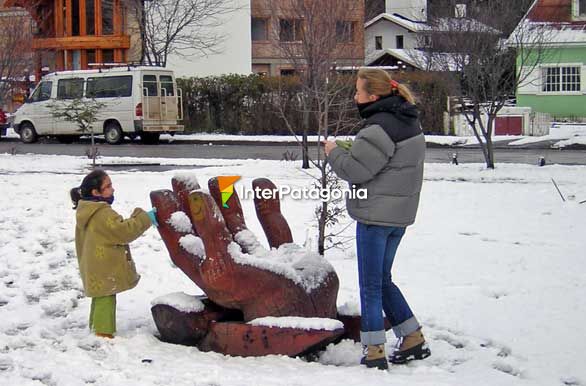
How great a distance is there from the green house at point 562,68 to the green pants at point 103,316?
32388 mm

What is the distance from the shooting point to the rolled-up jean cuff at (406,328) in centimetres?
573

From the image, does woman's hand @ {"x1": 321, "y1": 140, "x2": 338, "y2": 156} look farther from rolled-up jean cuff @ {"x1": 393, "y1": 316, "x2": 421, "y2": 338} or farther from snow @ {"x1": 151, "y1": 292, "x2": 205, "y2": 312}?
snow @ {"x1": 151, "y1": 292, "x2": 205, "y2": 312}

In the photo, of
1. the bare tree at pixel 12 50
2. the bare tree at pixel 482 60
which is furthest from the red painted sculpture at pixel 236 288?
the bare tree at pixel 12 50

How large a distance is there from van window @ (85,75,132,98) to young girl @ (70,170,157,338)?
944 inches

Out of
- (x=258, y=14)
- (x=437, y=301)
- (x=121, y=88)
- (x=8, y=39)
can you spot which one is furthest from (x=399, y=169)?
(x=258, y=14)

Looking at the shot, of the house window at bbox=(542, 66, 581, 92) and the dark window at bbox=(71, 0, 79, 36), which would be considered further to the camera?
the dark window at bbox=(71, 0, 79, 36)

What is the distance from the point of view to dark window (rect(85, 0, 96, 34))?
4244 centimetres

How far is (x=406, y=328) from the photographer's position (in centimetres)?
573

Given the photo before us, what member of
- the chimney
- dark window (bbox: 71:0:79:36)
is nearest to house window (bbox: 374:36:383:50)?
the chimney

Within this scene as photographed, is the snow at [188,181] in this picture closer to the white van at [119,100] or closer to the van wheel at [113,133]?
the white van at [119,100]

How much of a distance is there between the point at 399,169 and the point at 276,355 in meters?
1.36

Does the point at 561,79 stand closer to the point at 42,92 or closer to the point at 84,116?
the point at 42,92

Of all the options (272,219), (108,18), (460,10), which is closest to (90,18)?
(108,18)

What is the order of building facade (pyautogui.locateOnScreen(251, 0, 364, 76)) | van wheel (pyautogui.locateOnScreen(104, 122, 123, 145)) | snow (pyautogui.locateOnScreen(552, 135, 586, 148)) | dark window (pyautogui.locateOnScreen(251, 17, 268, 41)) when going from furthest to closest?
dark window (pyautogui.locateOnScreen(251, 17, 268, 41)), van wheel (pyautogui.locateOnScreen(104, 122, 123, 145)), snow (pyautogui.locateOnScreen(552, 135, 586, 148)), building facade (pyautogui.locateOnScreen(251, 0, 364, 76))
